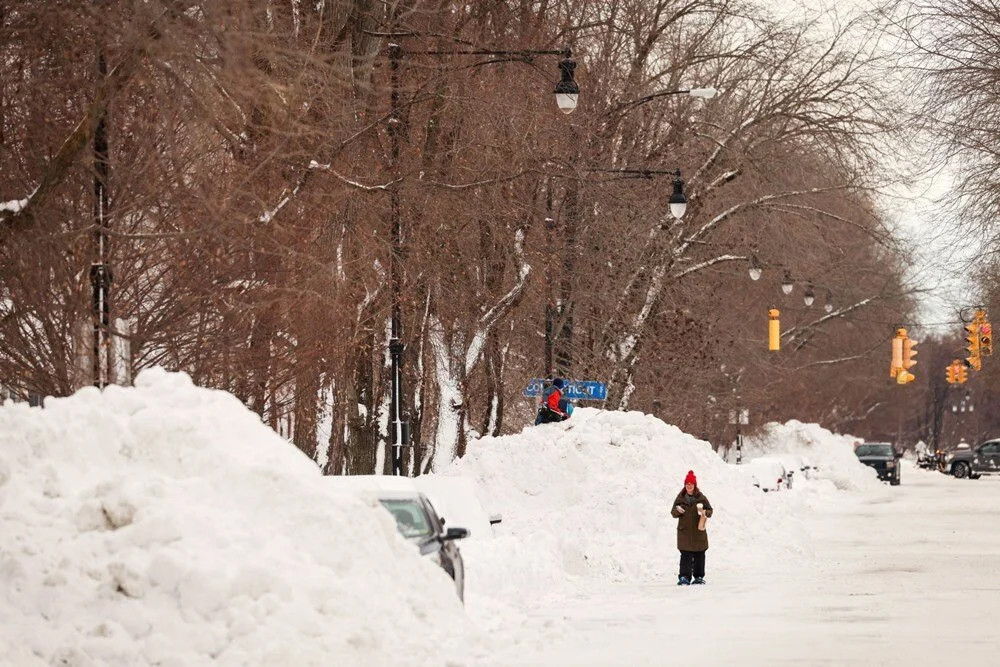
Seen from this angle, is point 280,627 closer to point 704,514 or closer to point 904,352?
point 704,514

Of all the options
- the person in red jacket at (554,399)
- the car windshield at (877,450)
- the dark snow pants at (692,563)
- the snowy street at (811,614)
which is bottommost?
the snowy street at (811,614)

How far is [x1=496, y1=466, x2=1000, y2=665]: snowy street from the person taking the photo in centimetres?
1453

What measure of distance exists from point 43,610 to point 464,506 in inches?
424

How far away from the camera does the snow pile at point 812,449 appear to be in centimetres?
7400

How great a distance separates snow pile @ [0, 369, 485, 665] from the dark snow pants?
8106mm

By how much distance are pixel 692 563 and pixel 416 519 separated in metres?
6.75

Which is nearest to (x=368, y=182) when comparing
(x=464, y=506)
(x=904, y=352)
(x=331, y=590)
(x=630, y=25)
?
(x=464, y=506)

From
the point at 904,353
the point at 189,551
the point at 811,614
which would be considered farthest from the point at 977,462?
the point at 189,551

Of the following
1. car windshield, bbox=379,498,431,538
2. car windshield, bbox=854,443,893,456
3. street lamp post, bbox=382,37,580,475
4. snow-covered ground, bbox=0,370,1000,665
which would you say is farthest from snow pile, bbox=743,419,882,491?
car windshield, bbox=379,498,431,538

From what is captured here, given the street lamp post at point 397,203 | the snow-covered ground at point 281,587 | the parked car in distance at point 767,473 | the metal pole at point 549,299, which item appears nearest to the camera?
the snow-covered ground at point 281,587

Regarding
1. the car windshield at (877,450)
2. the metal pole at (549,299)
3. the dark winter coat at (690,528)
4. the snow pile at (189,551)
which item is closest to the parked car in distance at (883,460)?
the car windshield at (877,450)

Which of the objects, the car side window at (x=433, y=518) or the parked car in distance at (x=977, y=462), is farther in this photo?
the parked car in distance at (x=977, y=462)

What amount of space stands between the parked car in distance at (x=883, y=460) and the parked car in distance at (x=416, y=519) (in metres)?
59.6

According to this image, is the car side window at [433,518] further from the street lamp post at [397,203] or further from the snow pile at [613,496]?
the street lamp post at [397,203]
